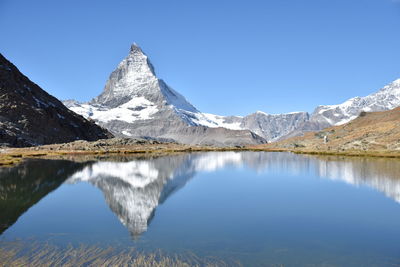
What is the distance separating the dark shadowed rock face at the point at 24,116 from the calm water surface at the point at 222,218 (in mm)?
113450

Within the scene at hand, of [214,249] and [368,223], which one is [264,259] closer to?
[214,249]

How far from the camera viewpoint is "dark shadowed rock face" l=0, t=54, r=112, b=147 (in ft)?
497

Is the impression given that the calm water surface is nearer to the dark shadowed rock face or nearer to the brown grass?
the brown grass

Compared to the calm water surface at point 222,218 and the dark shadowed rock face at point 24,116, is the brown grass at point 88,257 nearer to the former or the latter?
the calm water surface at point 222,218

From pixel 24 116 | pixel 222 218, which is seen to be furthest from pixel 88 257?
pixel 24 116

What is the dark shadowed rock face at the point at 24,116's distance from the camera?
497ft

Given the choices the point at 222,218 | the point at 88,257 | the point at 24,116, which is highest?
the point at 24,116

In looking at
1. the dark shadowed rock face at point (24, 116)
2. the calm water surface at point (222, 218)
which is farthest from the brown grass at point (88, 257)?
the dark shadowed rock face at point (24, 116)

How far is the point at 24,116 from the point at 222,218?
16380cm

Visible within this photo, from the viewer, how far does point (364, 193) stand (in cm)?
4106

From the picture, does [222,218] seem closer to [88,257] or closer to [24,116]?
[88,257]

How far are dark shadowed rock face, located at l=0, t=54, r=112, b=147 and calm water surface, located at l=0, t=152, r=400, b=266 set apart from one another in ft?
372

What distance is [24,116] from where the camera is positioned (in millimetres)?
167500

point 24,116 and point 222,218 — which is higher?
point 24,116
